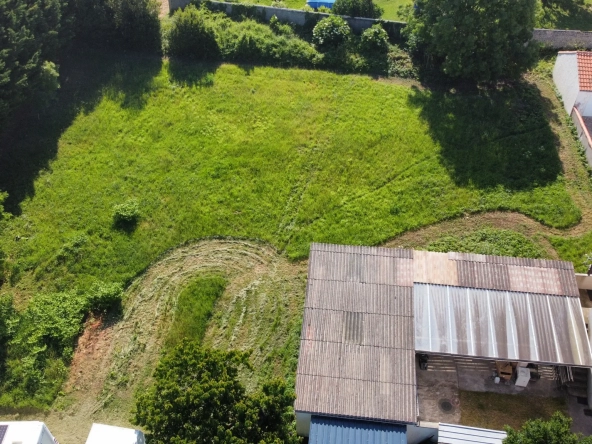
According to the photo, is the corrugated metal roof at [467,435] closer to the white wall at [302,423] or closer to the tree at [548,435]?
the tree at [548,435]

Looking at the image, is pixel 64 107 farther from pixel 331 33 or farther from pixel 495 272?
pixel 495 272

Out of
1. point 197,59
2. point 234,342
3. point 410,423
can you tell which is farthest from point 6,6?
point 410,423

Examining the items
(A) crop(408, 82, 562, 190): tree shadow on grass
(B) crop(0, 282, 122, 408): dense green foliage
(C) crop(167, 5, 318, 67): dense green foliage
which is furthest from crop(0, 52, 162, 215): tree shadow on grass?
(A) crop(408, 82, 562, 190): tree shadow on grass

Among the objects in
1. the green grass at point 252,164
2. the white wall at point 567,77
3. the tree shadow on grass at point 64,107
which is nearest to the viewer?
the green grass at point 252,164

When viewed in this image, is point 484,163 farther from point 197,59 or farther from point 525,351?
point 197,59

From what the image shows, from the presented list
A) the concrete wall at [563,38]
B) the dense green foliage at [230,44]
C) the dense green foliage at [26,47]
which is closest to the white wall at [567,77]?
the concrete wall at [563,38]

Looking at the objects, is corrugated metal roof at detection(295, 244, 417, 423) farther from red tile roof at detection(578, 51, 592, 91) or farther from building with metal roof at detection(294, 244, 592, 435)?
red tile roof at detection(578, 51, 592, 91)

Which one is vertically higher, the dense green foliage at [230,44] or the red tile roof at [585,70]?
the dense green foliage at [230,44]
